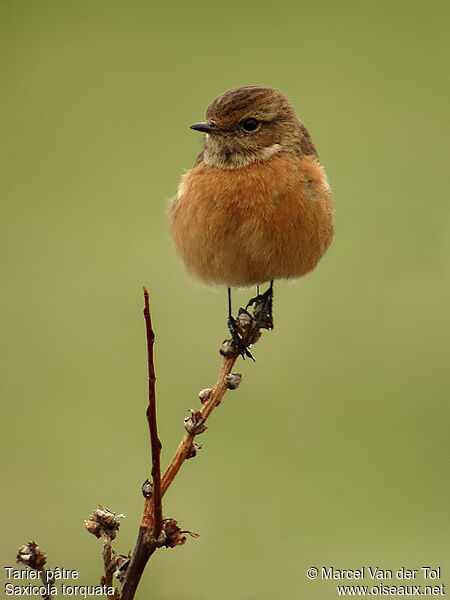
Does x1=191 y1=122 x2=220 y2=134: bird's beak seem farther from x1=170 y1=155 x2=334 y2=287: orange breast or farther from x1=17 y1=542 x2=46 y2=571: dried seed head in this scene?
x1=17 y1=542 x2=46 y2=571: dried seed head

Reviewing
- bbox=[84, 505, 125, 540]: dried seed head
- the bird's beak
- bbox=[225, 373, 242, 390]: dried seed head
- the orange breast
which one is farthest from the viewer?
the bird's beak

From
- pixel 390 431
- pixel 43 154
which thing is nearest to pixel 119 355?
pixel 390 431

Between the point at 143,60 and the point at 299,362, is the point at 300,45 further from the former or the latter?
the point at 299,362

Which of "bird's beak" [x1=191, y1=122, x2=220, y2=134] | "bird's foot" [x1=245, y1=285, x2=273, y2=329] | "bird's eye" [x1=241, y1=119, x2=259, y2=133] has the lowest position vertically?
"bird's foot" [x1=245, y1=285, x2=273, y2=329]

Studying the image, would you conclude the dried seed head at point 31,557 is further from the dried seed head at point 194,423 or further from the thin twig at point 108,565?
the dried seed head at point 194,423

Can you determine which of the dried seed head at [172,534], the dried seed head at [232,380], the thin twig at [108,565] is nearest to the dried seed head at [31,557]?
the thin twig at [108,565]

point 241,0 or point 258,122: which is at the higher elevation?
point 241,0

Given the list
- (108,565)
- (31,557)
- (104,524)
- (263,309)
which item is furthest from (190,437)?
(263,309)

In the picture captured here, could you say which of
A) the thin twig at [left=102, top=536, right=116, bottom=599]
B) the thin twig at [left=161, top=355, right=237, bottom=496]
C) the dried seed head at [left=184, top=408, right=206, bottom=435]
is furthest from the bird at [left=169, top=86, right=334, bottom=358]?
the thin twig at [left=102, top=536, right=116, bottom=599]
